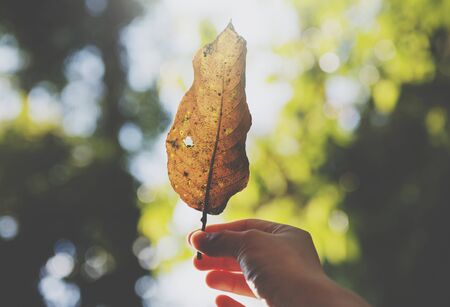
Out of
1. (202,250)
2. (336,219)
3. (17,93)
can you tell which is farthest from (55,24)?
(202,250)

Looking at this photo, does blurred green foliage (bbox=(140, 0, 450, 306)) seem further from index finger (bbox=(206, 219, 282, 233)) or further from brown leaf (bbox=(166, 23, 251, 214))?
brown leaf (bbox=(166, 23, 251, 214))

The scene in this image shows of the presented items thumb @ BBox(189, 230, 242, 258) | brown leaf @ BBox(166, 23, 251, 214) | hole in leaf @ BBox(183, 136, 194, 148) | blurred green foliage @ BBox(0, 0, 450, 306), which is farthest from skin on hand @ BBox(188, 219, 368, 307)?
blurred green foliage @ BBox(0, 0, 450, 306)

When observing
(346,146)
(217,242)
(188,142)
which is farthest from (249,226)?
(346,146)

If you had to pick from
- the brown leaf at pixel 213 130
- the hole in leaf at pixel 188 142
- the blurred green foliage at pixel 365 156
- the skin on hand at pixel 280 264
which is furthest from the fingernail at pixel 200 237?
the blurred green foliage at pixel 365 156

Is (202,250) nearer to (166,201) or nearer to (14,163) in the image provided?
(166,201)

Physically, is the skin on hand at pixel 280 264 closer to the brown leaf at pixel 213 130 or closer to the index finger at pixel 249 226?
the index finger at pixel 249 226

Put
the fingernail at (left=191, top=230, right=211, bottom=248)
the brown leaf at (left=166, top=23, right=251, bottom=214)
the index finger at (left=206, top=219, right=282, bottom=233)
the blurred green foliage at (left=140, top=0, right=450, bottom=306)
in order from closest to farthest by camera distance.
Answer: the brown leaf at (left=166, top=23, right=251, bottom=214), the fingernail at (left=191, top=230, right=211, bottom=248), the index finger at (left=206, top=219, right=282, bottom=233), the blurred green foliage at (left=140, top=0, right=450, bottom=306)
